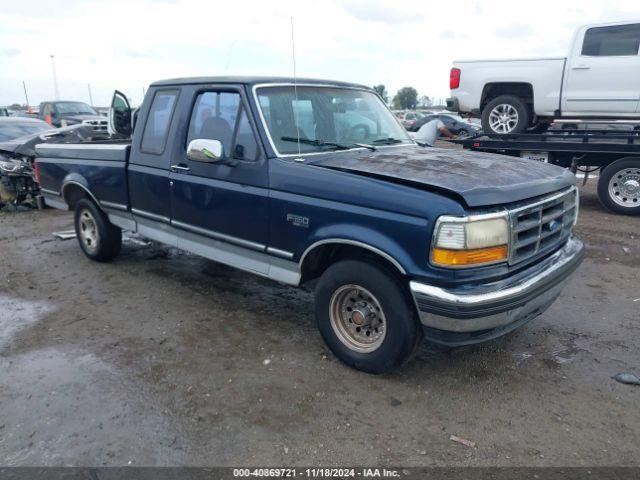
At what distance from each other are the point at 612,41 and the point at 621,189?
246 cm

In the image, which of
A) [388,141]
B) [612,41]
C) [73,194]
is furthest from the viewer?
[612,41]

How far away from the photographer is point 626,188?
8250 millimetres

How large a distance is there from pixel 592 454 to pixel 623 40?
787cm

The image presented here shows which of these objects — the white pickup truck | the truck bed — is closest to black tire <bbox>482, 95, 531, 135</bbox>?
the white pickup truck

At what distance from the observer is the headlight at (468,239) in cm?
292

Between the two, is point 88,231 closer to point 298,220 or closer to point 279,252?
point 279,252

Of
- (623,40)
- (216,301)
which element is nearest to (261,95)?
(216,301)

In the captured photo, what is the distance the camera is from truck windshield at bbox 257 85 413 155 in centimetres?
397

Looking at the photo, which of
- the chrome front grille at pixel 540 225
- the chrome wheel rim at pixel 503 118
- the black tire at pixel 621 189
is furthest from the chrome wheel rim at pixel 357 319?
the chrome wheel rim at pixel 503 118

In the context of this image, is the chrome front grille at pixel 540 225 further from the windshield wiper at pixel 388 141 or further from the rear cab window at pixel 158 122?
the rear cab window at pixel 158 122

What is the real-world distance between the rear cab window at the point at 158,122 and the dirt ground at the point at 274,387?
147 centimetres

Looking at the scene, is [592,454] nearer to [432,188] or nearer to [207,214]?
[432,188]

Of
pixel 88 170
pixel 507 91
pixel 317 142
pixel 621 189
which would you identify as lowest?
pixel 621 189

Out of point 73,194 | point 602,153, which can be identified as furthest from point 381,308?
point 602,153
